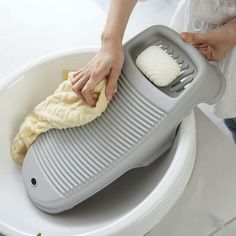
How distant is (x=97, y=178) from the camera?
71 centimetres

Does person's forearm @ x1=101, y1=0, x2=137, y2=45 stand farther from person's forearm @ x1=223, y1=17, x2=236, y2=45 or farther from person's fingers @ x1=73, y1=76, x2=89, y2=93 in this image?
person's forearm @ x1=223, y1=17, x2=236, y2=45

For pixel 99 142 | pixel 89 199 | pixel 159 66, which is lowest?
pixel 89 199

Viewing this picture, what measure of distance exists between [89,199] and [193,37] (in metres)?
0.32

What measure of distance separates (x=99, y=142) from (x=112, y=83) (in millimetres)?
96

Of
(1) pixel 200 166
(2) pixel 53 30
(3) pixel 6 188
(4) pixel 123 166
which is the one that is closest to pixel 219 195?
(1) pixel 200 166

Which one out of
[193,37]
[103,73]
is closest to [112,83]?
[103,73]

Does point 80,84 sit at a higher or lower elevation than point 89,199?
higher

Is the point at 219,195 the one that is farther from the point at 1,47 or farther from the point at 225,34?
the point at 1,47

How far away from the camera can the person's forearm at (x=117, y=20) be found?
75cm

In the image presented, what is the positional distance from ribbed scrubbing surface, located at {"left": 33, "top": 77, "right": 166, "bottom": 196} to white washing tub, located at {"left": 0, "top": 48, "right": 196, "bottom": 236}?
56 mm

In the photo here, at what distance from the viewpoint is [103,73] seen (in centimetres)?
73

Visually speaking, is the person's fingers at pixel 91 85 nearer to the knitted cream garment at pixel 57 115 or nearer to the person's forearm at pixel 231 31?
the knitted cream garment at pixel 57 115

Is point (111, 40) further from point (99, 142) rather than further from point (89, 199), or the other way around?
point (89, 199)

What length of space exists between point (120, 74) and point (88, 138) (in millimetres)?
117
